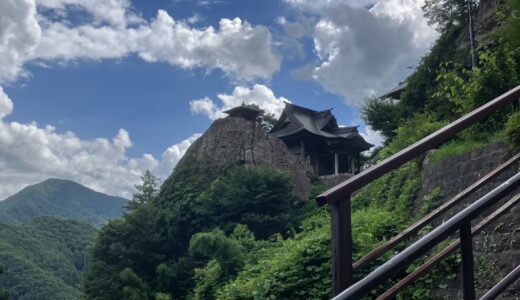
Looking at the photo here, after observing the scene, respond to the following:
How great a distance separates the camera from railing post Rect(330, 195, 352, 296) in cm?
203

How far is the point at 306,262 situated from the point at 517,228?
2682 millimetres

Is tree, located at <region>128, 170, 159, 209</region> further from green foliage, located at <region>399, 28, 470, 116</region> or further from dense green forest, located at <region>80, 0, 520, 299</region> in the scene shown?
green foliage, located at <region>399, 28, 470, 116</region>

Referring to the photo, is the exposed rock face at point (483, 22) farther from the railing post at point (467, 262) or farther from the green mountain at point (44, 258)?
the green mountain at point (44, 258)

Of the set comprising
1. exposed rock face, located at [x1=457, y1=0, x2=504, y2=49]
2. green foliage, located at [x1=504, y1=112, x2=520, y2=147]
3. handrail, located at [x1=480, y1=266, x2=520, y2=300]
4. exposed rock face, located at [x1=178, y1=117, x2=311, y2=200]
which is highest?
exposed rock face, located at [x1=457, y1=0, x2=504, y2=49]

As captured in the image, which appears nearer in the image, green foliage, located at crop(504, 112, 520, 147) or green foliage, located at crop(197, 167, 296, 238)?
green foliage, located at crop(504, 112, 520, 147)

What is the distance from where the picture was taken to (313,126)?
30469 millimetres

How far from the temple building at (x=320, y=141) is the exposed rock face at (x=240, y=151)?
9.97 feet

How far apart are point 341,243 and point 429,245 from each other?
72cm

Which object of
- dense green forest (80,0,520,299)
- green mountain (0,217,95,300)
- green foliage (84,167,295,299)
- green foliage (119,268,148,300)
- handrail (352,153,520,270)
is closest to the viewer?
handrail (352,153,520,270)

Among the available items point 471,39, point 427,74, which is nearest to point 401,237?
point 471,39

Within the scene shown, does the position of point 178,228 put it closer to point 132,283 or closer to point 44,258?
point 132,283

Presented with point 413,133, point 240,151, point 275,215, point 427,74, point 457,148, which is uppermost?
point 427,74

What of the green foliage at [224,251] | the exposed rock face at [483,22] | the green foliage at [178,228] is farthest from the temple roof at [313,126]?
the green foliage at [224,251]

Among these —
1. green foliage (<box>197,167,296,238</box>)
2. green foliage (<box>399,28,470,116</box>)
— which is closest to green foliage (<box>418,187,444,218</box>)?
green foliage (<box>399,28,470,116</box>)
